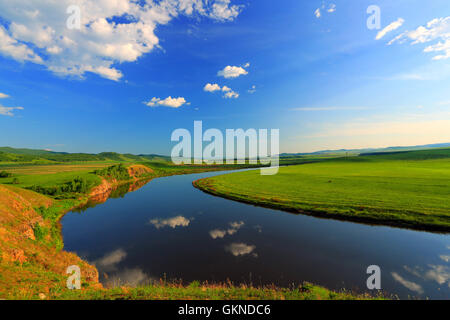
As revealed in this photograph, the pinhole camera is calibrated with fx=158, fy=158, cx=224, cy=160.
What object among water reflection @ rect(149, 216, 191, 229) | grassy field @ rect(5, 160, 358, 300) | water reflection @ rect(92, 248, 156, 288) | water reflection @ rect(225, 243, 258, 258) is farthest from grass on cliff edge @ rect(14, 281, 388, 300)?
water reflection @ rect(149, 216, 191, 229)

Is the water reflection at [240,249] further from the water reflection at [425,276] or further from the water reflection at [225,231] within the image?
the water reflection at [425,276]

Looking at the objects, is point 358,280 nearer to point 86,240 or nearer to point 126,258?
point 126,258

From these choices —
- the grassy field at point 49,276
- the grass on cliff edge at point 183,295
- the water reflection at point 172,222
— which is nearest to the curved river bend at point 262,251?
the water reflection at point 172,222

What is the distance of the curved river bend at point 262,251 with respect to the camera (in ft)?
41.3

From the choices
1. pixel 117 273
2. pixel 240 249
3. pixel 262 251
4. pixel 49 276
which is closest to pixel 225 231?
pixel 240 249

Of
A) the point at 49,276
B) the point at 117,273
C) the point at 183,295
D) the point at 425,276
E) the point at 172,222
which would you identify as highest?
the point at 183,295

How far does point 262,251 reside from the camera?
52.6 feet

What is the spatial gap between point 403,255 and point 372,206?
11.5 m

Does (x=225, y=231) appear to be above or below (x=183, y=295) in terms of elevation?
below

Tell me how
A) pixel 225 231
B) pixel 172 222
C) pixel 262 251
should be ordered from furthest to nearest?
1. pixel 172 222
2. pixel 225 231
3. pixel 262 251

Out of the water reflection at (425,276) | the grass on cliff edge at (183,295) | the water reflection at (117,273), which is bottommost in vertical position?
the water reflection at (117,273)

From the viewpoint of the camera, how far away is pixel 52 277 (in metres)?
10.9

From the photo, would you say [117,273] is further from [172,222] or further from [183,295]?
[172,222]

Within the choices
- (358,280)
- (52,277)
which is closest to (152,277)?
(52,277)
